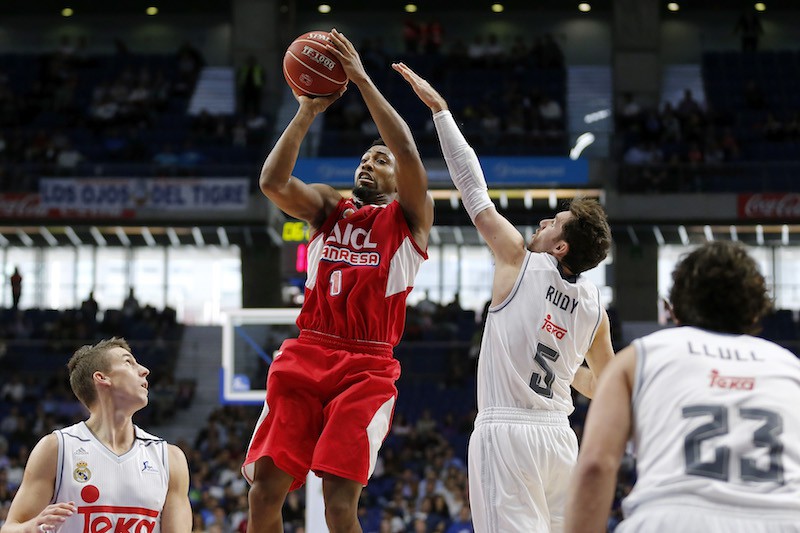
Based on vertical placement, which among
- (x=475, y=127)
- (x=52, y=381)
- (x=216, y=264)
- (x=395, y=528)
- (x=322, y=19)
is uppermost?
(x=322, y=19)

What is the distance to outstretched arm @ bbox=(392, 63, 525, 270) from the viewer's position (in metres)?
5.51

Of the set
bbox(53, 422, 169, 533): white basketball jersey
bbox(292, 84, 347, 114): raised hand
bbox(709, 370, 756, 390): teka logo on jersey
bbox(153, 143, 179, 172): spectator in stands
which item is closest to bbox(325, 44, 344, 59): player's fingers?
bbox(292, 84, 347, 114): raised hand

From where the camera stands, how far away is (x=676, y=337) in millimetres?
3447

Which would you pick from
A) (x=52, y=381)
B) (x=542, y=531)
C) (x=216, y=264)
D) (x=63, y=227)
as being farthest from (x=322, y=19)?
(x=542, y=531)

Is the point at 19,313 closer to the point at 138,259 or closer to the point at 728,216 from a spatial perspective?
the point at 138,259

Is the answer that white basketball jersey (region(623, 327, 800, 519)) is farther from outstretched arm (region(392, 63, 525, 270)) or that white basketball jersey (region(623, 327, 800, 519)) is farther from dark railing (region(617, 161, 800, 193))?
dark railing (region(617, 161, 800, 193))

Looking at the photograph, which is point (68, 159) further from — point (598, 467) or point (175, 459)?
point (598, 467)

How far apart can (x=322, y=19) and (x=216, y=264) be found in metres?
7.98

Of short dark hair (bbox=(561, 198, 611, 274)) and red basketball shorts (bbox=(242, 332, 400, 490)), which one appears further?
red basketball shorts (bbox=(242, 332, 400, 490))

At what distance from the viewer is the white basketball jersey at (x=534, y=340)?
5.46 meters

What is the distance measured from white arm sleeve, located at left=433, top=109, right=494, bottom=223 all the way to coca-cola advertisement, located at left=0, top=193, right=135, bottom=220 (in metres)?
21.8

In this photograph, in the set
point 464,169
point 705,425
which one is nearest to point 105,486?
point 464,169

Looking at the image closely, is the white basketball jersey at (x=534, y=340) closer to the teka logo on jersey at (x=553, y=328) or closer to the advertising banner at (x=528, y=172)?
the teka logo on jersey at (x=553, y=328)

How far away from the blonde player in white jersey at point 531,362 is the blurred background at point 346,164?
13560 millimetres
